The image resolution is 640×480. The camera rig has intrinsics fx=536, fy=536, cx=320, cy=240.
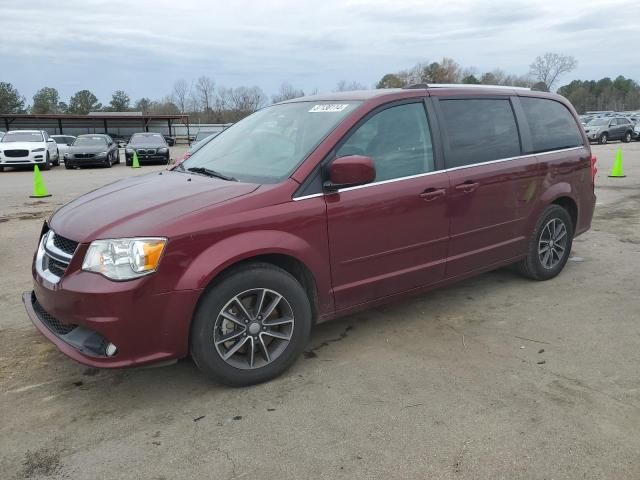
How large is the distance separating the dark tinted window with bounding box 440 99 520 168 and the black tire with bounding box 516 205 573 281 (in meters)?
0.80

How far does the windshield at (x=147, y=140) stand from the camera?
23109 millimetres

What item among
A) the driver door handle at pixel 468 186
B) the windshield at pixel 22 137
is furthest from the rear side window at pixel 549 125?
the windshield at pixel 22 137

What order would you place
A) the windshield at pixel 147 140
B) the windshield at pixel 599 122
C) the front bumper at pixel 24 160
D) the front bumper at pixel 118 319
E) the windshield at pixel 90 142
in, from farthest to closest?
the windshield at pixel 599 122
the windshield at pixel 147 140
the windshield at pixel 90 142
the front bumper at pixel 24 160
the front bumper at pixel 118 319

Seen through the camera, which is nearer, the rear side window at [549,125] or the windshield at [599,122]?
the rear side window at [549,125]

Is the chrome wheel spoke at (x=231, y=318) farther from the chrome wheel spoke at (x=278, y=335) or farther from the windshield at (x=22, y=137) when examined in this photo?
the windshield at (x=22, y=137)

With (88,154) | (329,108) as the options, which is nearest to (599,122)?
(88,154)

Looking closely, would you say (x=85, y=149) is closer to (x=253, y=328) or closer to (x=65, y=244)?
(x=65, y=244)

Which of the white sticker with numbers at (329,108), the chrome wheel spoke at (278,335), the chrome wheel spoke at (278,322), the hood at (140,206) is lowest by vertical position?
the chrome wheel spoke at (278,335)

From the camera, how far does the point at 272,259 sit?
3.42 metres

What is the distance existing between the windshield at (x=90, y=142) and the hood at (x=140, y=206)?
19.5 metres

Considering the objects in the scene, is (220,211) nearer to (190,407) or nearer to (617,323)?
(190,407)

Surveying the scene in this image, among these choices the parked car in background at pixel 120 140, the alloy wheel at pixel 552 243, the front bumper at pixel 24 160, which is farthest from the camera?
the parked car in background at pixel 120 140

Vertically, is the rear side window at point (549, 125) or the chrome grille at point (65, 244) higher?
the rear side window at point (549, 125)

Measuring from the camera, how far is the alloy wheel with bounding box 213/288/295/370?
10.6 feet
